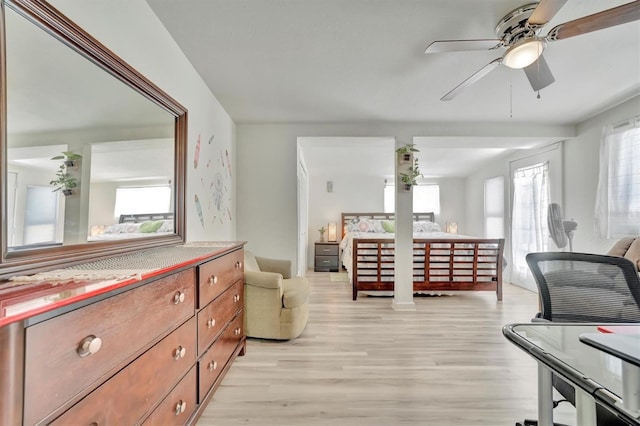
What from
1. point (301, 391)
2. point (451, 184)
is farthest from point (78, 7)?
point (451, 184)

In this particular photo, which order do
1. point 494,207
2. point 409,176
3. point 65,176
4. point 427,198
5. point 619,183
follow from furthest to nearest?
point 427,198, point 494,207, point 409,176, point 619,183, point 65,176

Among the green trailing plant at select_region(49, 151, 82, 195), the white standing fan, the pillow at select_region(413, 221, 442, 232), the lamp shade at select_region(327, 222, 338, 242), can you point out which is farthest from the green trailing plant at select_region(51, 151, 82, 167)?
the pillow at select_region(413, 221, 442, 232)

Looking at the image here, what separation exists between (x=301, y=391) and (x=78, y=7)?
2.32m

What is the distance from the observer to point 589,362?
2.93ft

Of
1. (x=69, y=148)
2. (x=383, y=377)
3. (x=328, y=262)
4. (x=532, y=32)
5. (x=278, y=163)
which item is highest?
(x=532, y=32)

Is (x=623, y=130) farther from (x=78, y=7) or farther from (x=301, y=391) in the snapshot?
(x=78, y=7)

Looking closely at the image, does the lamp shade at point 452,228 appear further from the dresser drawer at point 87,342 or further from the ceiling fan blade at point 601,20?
the dresser drawer at point 87,342

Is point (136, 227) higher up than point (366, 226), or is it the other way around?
point (136, 227)

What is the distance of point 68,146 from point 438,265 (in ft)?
13.5

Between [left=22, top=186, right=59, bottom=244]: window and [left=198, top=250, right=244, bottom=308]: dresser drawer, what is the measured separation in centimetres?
61

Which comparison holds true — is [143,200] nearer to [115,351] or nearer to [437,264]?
[115,351]

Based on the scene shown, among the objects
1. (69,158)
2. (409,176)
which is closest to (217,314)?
(69,158)

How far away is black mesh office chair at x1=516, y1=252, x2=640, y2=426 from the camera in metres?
1.31

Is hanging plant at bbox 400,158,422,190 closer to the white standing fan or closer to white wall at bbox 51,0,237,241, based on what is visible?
the white standing fan
